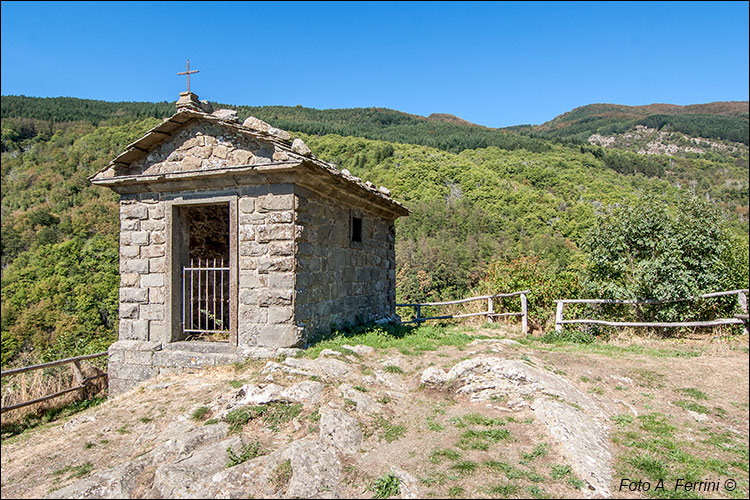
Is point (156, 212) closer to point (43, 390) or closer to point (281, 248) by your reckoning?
point (281, 248)

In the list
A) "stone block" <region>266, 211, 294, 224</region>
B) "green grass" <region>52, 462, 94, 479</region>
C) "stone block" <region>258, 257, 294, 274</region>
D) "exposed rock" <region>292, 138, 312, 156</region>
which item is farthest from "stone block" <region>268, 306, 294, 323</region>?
"green grass" <region>52, 462, 94, 479</region>

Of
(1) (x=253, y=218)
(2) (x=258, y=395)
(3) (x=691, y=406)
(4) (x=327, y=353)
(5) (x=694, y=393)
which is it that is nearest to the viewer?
(2) (x=258, y=395)

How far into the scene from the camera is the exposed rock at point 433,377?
5.62m

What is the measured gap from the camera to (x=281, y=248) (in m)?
6.43

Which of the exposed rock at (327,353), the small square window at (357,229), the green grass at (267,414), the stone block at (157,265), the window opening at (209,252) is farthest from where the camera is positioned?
the window opening at (209,252)

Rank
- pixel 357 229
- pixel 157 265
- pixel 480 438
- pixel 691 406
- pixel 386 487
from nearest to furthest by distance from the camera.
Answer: pixel 386 487
pixel 480 438
pixel 691 406
pixel 157 265
pixel 357 229

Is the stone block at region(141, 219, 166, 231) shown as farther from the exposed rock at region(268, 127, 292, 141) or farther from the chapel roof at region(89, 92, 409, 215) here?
the exposed rock at region(268, 127, 292, 141)

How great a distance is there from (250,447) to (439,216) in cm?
3410

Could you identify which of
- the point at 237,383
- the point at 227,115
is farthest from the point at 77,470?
the point at 227,115

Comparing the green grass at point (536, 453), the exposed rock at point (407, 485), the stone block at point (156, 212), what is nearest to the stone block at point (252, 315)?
the stone block at point (156, 212)

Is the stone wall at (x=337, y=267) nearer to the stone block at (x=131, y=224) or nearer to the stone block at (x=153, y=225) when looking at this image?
the stone block at (x=153, y=225)

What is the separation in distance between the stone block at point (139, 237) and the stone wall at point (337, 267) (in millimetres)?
2737

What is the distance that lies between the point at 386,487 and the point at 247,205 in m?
4.67

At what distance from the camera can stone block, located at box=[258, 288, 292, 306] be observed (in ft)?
21.0
